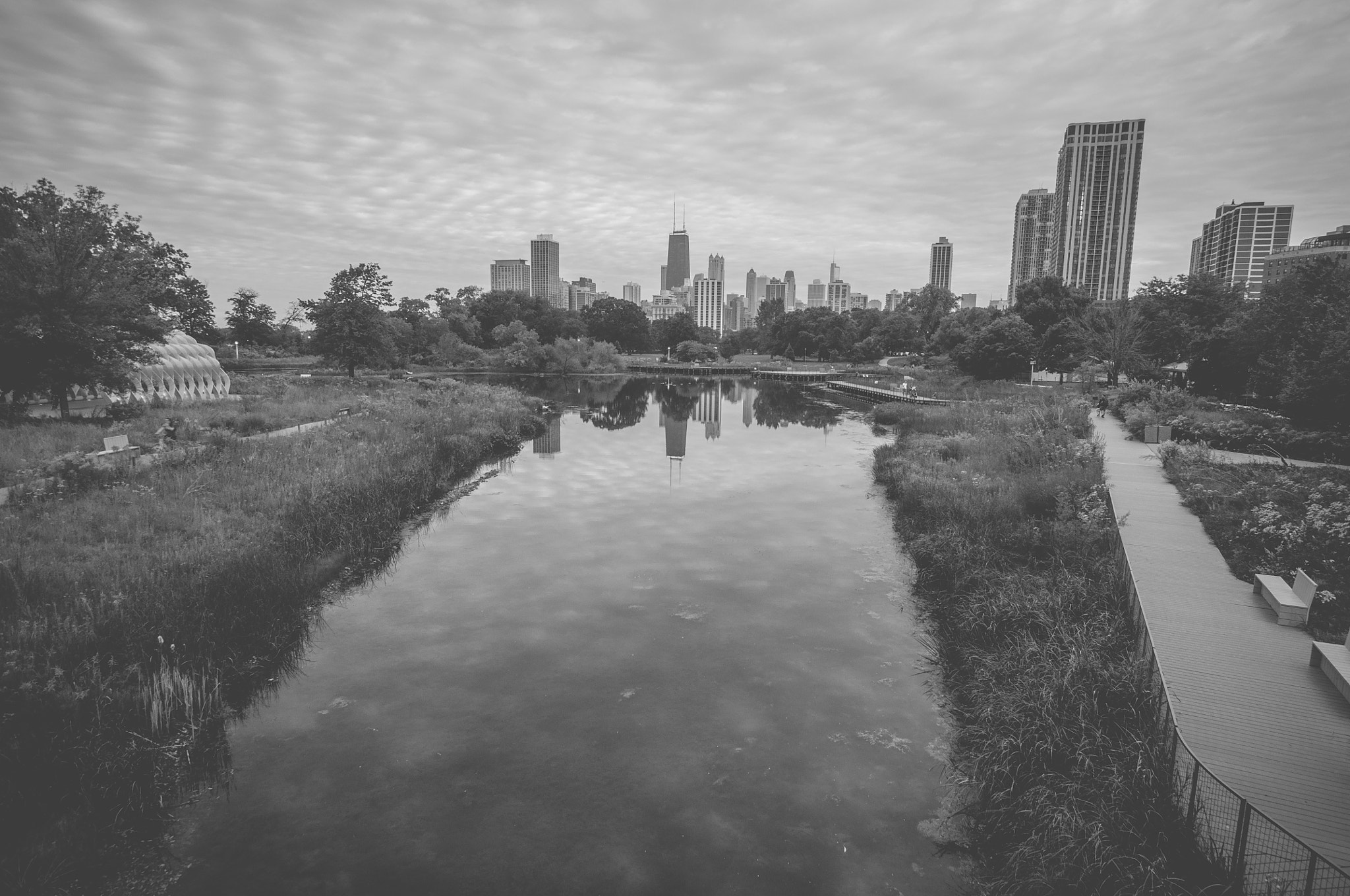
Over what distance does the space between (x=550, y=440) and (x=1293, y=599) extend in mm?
28285

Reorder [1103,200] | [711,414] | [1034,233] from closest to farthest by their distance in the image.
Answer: [711,414] → [1103,200] → [1034,233]

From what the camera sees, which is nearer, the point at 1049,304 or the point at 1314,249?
the point at 1049,304

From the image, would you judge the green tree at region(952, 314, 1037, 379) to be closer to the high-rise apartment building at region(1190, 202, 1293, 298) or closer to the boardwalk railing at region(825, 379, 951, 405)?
the boardwalk railing at region(825, 379, 951, 405)

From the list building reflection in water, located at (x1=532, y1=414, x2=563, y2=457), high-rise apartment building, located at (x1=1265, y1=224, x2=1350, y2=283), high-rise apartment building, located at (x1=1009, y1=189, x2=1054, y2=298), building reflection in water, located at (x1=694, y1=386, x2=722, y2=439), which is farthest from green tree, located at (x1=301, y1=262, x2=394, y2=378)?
high-rise apartment building, located at (x1=1009, y1=189, x2=1054, y2=298)

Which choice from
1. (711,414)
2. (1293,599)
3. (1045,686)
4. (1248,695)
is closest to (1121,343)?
(711,414)

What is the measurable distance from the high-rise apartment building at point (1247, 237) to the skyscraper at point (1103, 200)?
28.0 m

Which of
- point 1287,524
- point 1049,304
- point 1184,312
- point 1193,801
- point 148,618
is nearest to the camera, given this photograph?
point 1193,801

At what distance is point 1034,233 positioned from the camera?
19288 centimetres

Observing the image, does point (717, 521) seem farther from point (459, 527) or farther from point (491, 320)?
point (491, 320)

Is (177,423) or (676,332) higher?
(676,332)

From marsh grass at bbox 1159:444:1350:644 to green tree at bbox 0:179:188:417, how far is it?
91.1 feet

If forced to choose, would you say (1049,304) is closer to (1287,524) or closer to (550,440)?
(550,440)

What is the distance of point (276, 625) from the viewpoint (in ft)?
36.8

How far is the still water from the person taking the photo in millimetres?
6723
